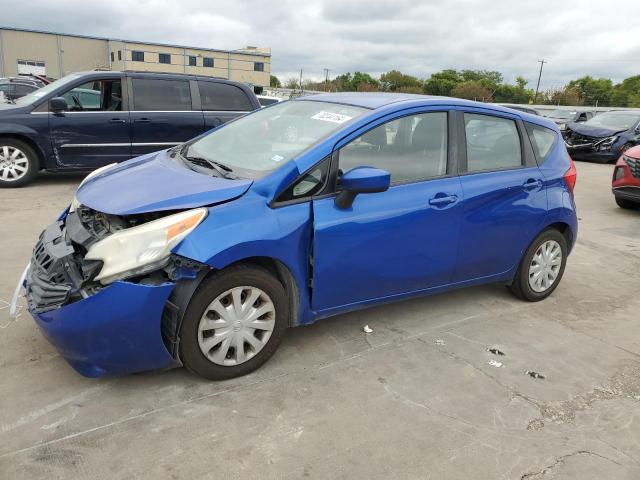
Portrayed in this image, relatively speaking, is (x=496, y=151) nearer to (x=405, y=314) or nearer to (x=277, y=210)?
(x=405, y=314)

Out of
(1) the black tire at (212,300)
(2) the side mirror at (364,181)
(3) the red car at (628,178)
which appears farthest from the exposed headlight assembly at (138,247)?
(3) the red car at (628,178)

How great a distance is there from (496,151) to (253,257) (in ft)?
7.38

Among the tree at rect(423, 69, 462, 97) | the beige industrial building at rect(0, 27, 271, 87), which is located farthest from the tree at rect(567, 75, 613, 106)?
the beige industrial building at rect(0, 27, 271, 87)

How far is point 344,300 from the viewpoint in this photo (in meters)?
3.46

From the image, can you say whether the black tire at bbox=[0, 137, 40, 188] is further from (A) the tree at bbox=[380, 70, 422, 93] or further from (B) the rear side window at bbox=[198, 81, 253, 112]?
(A) the tree at bbox=[380, 70, 422, 93]

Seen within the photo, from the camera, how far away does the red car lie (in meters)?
8.37

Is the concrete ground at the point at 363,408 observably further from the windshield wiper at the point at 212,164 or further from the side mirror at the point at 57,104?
the side mirror at the point at 57,104

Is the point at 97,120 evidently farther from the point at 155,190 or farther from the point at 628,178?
the point at 628,178

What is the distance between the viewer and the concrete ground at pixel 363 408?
250 cm

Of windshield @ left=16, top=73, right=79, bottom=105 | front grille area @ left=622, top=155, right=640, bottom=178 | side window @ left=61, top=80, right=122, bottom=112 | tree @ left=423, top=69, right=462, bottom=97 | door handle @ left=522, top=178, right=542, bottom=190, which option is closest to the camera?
door handle @ left=522, top=178, right=542, bottom=190

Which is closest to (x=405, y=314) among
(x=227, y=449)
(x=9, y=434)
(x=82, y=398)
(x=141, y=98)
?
(x=227, y=449)

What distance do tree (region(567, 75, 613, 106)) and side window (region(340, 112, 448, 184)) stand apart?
7087cm

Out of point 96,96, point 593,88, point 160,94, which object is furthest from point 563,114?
point 593,88

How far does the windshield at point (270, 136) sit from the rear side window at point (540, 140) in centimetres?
170
